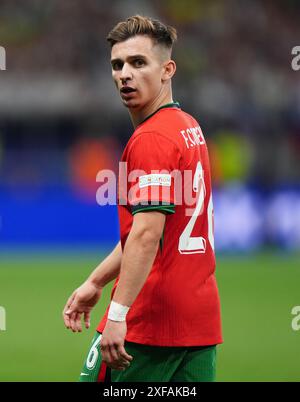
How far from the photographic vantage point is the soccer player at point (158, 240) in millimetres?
3992

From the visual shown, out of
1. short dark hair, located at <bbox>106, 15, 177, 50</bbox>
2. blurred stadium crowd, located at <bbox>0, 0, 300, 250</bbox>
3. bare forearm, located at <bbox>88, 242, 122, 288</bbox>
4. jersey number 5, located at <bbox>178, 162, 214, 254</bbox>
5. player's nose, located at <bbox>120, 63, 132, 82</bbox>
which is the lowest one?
bare forearm, located at <bbox>88, 242, 122, 288</bbox>

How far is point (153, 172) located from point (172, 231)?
1.06 feet

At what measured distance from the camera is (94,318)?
1100 centimetres

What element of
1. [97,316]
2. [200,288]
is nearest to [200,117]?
[97,316]

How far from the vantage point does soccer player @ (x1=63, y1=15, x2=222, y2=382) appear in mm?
3992

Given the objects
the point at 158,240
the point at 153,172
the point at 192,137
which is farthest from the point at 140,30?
the point at 158,240

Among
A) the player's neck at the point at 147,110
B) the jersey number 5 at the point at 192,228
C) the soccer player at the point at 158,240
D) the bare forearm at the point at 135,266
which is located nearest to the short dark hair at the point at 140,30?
the soccer player at the point at 158,240

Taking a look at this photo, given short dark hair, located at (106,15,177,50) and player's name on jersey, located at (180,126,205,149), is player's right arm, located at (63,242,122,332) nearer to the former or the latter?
player's name on jersey, located at (180,126,205,149)

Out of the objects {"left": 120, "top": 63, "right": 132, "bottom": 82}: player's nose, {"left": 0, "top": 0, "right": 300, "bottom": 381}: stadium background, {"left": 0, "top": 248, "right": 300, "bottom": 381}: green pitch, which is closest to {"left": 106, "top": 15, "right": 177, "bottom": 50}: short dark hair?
{"left": 120, "top": 63, "right": 132, "bottom": 82}: player's nose

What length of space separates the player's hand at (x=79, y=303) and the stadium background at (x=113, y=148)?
15.7ft

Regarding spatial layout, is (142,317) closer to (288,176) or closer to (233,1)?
(288,176)

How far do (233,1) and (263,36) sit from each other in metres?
1.41

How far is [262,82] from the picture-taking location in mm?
25359

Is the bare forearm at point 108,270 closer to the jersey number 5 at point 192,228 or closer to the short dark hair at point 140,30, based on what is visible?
the jersey number 5 at point 192,228
